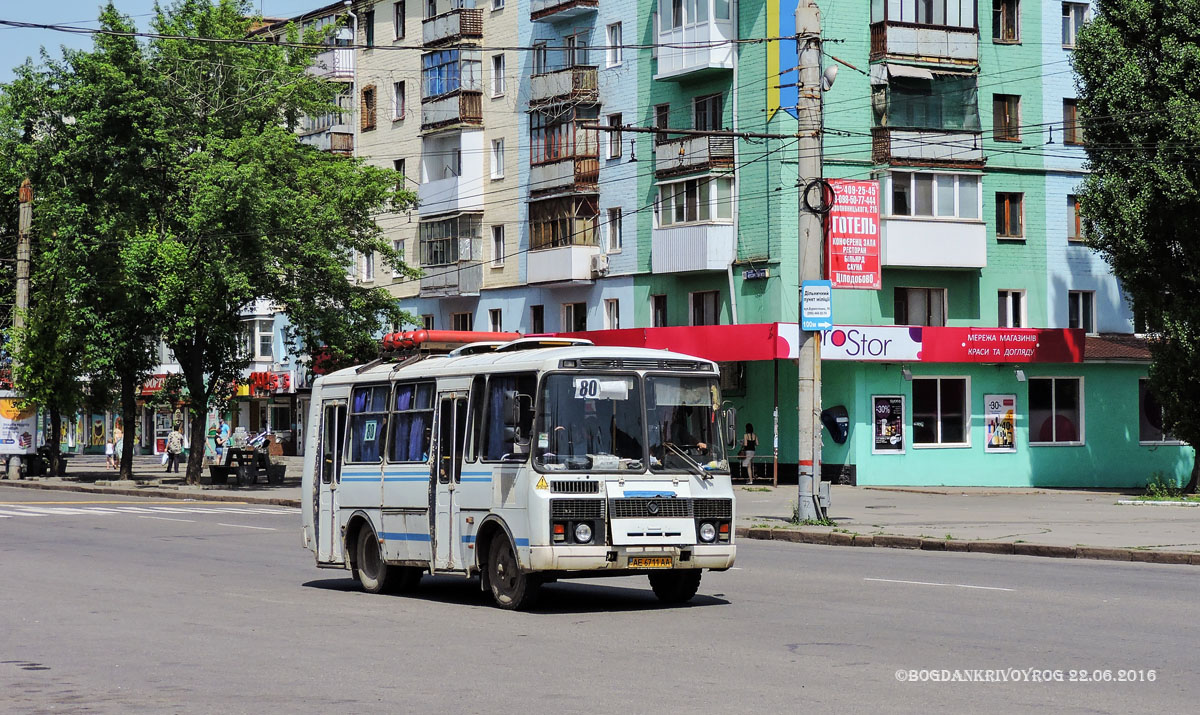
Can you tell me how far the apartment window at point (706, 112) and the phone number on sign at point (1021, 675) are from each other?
37438 mm

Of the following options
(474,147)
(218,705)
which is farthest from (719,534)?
(474,147)

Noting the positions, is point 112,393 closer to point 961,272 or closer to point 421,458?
point 961,272

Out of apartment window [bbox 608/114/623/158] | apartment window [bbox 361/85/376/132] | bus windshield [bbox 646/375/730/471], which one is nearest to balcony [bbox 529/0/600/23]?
apartment window [bbox 608/114/623/158]

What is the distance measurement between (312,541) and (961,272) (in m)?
32.0

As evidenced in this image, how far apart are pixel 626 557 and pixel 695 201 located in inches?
1334

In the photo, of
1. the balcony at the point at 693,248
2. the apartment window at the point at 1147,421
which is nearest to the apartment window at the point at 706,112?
the balcony at the point at 693,248

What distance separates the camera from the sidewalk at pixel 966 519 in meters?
22.2

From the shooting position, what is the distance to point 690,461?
14.7m

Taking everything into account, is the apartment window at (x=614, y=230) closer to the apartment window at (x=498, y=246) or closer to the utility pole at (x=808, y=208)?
the apartment window at (x=498, y=246)

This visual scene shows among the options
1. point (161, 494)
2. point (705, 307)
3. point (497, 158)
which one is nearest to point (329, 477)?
point (161, 494)

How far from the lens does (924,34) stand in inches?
1796

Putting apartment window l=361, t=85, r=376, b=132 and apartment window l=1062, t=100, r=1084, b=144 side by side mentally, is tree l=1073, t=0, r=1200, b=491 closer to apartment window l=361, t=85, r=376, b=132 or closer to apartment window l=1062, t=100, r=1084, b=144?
apartment window l=1062, t=100, r=1084, b=144

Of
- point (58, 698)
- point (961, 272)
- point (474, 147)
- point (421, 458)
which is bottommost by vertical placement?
point (58, 698)

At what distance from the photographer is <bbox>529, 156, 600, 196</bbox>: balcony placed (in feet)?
169
